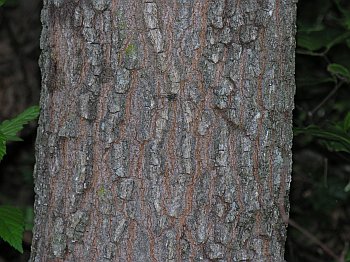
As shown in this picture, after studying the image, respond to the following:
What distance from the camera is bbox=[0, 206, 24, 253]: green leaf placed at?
187 cm

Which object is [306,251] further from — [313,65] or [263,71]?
[263,71]

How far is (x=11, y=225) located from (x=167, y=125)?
0.64m

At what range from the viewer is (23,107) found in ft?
13.0

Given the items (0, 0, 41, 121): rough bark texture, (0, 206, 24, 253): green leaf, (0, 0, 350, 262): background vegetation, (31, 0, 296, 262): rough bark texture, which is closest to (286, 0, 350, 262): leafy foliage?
(0, 0, 350, 262): background vegetation

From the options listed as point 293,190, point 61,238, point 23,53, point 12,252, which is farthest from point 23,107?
point 61,238

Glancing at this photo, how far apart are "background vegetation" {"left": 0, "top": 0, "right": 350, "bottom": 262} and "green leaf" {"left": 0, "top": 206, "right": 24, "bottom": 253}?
67 cm

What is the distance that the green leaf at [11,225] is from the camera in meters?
1.87

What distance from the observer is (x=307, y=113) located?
2.98 metres

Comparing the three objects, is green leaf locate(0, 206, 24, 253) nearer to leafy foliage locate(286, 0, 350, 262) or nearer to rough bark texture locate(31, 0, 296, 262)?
rough bark texture locate(31, 0, 296, 262)

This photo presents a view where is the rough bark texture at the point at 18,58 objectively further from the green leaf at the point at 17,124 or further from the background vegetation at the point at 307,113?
the green leaf at the point at 17,124

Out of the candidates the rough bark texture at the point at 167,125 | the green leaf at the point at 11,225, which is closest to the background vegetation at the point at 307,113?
the green leaf at the point at 11,225

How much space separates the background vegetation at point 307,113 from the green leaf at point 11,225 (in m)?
0.67

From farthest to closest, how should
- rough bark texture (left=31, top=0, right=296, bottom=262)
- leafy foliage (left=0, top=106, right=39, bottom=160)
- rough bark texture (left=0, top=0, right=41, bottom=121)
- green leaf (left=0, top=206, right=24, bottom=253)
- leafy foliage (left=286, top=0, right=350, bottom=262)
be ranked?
rough bark texture (left=0, top=0, right=41, bottom=121)
leafy foliage (left=286, top=0, right=350, bottom=262)
leafy foliage (left=0, top=106, right=39, bottom=160)
green leaf (left=0, top=206, right=24, bottom=253)
rough bark texture (left=31, top=0, right=296, bottom=262)

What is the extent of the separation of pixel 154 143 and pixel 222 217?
251 mm
